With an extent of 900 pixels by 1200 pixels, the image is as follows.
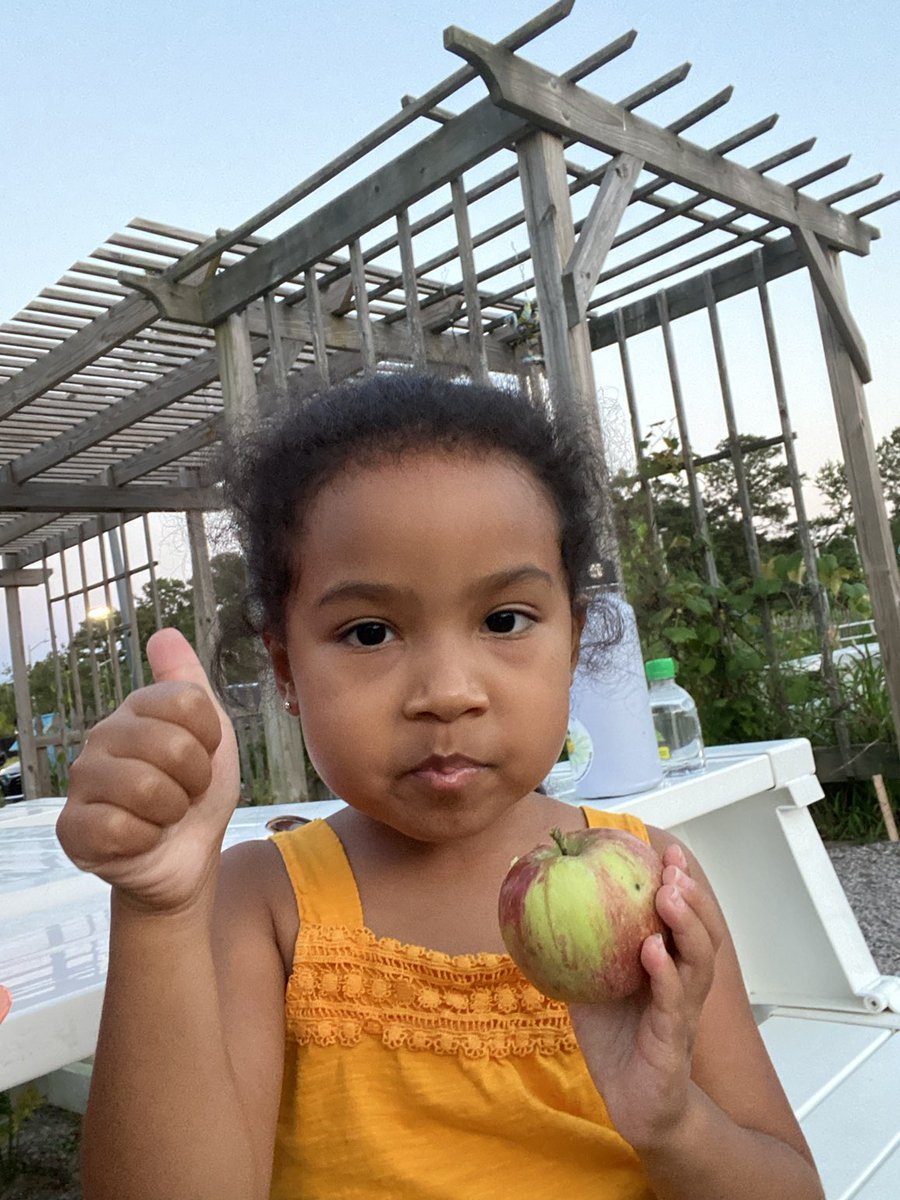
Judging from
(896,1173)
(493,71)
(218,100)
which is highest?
(218,100)

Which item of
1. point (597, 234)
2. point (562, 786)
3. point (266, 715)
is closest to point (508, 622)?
point (562, 786)

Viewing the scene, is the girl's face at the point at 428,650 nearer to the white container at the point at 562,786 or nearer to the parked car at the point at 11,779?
the white container at the point at 562,786

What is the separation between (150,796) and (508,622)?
41 centimetres

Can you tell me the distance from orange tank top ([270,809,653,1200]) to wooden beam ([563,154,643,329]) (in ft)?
7.40

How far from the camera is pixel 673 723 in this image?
88.9 inches

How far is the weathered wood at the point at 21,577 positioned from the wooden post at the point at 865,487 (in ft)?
24.2

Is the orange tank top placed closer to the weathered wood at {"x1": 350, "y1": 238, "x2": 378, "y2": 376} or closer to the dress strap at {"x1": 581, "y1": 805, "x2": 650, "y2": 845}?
the dress strap at {"x1": 581, "y1": 805, "x2": 650, "y2": 845}

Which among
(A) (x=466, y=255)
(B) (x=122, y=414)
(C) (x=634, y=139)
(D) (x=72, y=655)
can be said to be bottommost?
(D) (x=72, y=655)

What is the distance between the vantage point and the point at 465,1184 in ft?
2.96

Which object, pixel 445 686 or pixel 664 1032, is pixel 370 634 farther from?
pixel 664 1032

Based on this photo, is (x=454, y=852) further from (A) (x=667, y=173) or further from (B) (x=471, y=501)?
(A) (x=667, y=173)

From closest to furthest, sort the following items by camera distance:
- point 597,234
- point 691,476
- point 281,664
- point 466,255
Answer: point 281,664 → point 597,234 → point 466,255 → point 691,476

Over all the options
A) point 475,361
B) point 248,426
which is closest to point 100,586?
point 475,361

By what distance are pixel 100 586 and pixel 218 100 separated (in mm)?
4516
